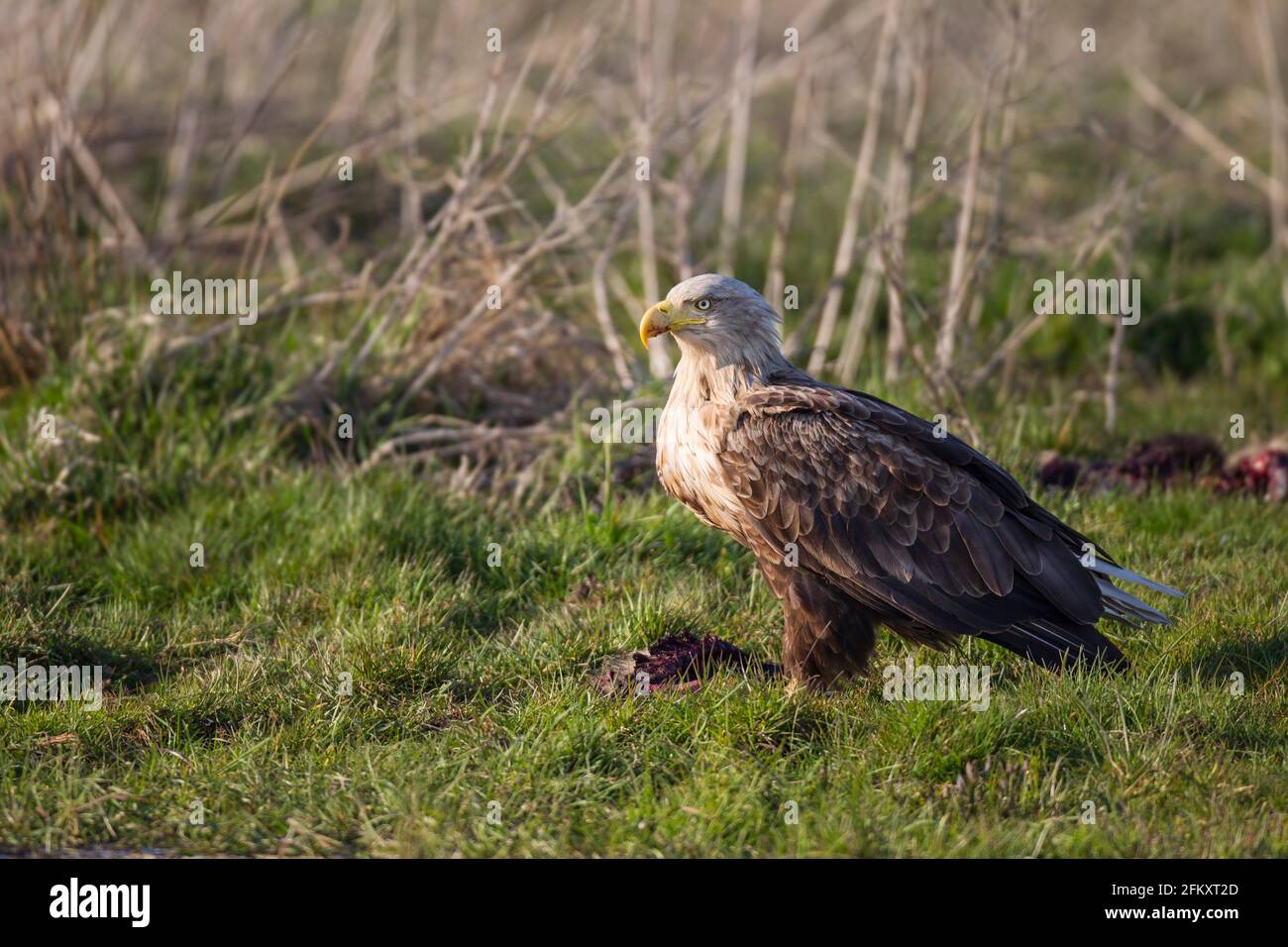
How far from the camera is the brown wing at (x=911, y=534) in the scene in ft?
17.2

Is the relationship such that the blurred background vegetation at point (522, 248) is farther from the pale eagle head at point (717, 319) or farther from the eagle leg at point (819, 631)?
the eagle leg at point (819, 631)

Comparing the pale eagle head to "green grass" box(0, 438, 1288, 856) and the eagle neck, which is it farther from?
"green grass" box(0, 438, 1288, 856)

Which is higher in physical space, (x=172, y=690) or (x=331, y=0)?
(x=331, y=0)

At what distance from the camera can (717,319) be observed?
5672mm

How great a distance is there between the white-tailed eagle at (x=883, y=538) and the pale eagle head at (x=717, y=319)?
7.2 inches

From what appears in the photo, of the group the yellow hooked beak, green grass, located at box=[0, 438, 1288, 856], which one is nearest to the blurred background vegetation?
green grass, located at box=[0, 438, 1288, 856]

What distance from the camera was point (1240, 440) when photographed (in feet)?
27.0

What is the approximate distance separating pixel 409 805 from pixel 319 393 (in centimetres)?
353

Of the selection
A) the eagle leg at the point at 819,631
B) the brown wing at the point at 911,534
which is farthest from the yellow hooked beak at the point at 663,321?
the eagle leg at the point at 819,631

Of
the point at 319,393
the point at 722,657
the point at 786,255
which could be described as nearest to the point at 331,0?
the point at 786,255

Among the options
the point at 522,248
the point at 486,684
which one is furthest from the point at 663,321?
the point at 522,248

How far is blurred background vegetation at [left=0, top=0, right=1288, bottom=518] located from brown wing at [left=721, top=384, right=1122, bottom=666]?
193 cm

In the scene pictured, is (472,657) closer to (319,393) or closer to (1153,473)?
(319,393)
